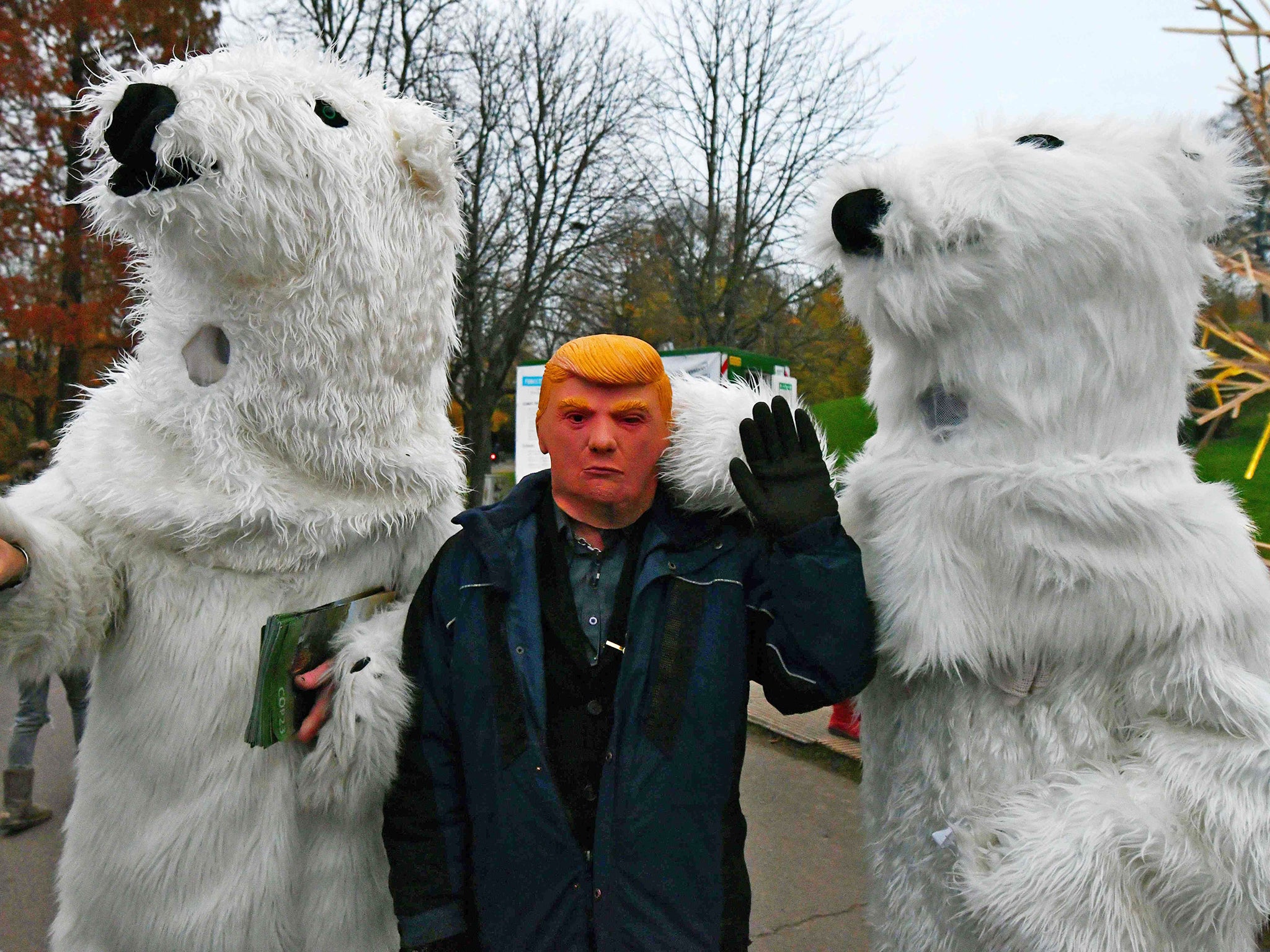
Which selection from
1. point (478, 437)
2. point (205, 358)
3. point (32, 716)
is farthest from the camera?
point (478, 437)

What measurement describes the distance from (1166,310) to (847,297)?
0.51m

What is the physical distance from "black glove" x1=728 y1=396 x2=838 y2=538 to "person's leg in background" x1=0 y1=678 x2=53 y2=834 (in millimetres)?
3751

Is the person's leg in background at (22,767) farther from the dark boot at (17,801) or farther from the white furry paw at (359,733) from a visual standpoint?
the white furry paw at (359,733)

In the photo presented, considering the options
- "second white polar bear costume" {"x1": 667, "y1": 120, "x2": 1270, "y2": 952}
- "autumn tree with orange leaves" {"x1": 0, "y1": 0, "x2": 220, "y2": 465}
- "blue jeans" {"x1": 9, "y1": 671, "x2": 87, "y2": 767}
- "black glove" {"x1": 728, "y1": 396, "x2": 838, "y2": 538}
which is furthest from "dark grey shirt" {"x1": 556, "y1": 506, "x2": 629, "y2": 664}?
"autumn tree with orange leaves" {"x1": 0, "y1": 0, "x2": 220, "y2": 465}

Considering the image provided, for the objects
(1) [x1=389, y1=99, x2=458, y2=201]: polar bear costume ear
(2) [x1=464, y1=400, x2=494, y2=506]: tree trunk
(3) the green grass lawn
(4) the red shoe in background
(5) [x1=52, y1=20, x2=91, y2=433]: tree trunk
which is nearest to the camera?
(1) [x1=389, y1=99, x2=458, y2=201]: polar bear costume ear

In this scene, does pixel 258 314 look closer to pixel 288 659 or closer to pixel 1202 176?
pixel 288 659

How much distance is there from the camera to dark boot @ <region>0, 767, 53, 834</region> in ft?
12.8

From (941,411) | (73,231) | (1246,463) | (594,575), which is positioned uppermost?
(73,231)

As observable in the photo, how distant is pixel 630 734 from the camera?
4.83ft

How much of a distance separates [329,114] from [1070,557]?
1.65 m

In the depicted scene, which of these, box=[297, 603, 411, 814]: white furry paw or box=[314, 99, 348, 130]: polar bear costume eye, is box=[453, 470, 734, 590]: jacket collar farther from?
box=[314, 99, 348, 130]: polar bear costume eye

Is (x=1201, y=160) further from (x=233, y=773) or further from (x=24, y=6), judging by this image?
(x=24, y=6)

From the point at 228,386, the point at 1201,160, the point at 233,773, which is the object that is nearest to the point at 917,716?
the point at 1201,160

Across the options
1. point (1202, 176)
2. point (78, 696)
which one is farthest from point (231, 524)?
point (78, 696)
